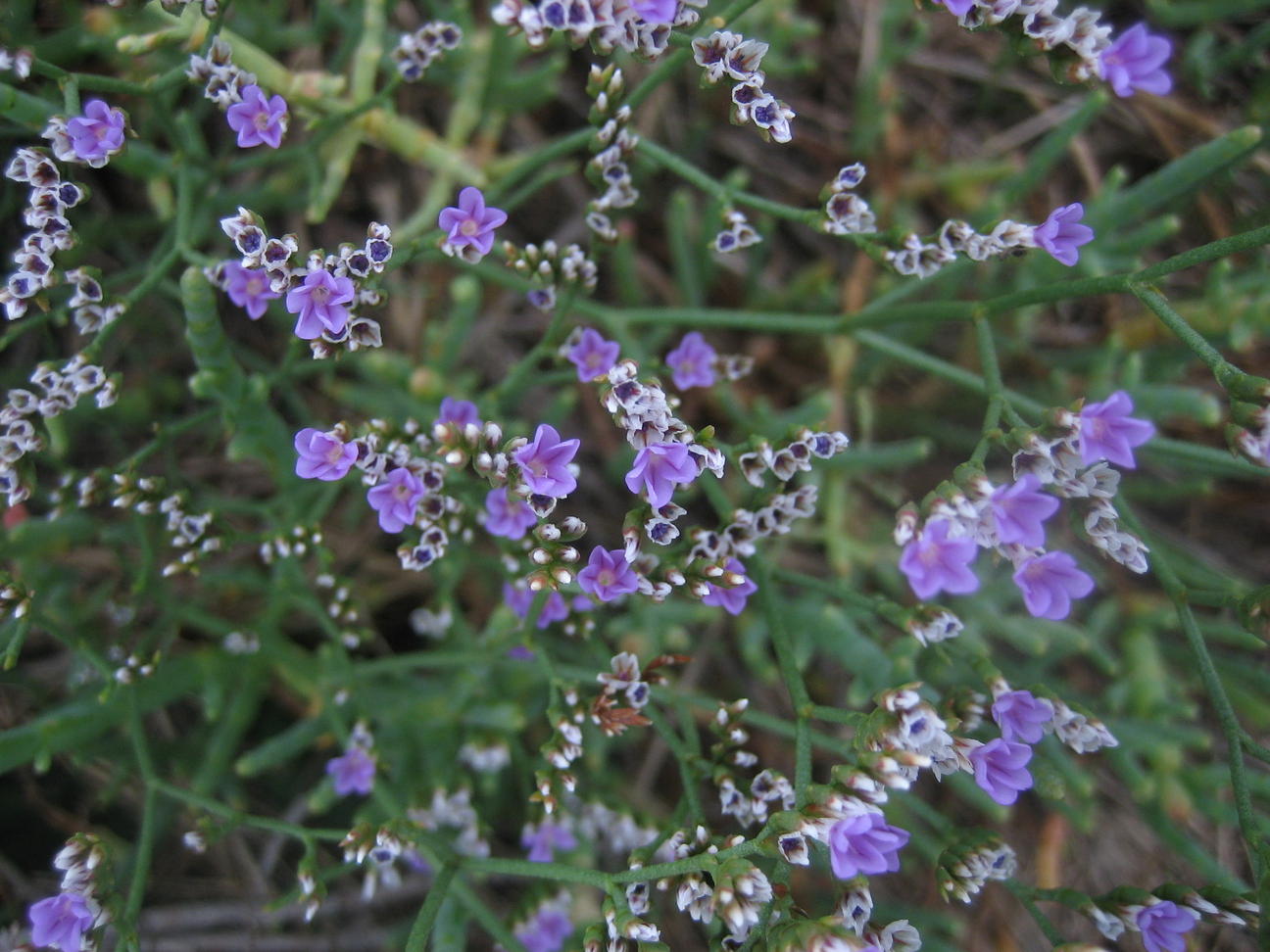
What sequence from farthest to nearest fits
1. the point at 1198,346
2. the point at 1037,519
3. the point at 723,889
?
the point at 1198,346 → the point at 1037,519 → the point at 723,889

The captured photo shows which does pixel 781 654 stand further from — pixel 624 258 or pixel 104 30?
pixel 104 30

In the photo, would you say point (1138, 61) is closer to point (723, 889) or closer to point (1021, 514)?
point (1021, 514)

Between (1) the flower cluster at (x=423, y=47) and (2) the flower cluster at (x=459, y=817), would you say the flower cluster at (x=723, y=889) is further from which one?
(1) the flower cluster at (x=423, y=47)

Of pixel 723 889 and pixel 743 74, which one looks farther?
pixel 743 74

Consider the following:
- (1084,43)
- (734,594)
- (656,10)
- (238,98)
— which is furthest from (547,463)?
(1084,43)

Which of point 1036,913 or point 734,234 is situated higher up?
point 734,234

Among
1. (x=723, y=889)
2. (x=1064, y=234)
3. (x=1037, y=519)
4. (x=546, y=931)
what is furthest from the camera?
(x=546, y=931)

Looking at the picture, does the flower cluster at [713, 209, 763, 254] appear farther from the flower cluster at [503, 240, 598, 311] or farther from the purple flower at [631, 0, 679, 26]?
the purple flower at [631, 0, 679, 26]

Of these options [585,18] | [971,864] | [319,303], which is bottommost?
[971,864]
